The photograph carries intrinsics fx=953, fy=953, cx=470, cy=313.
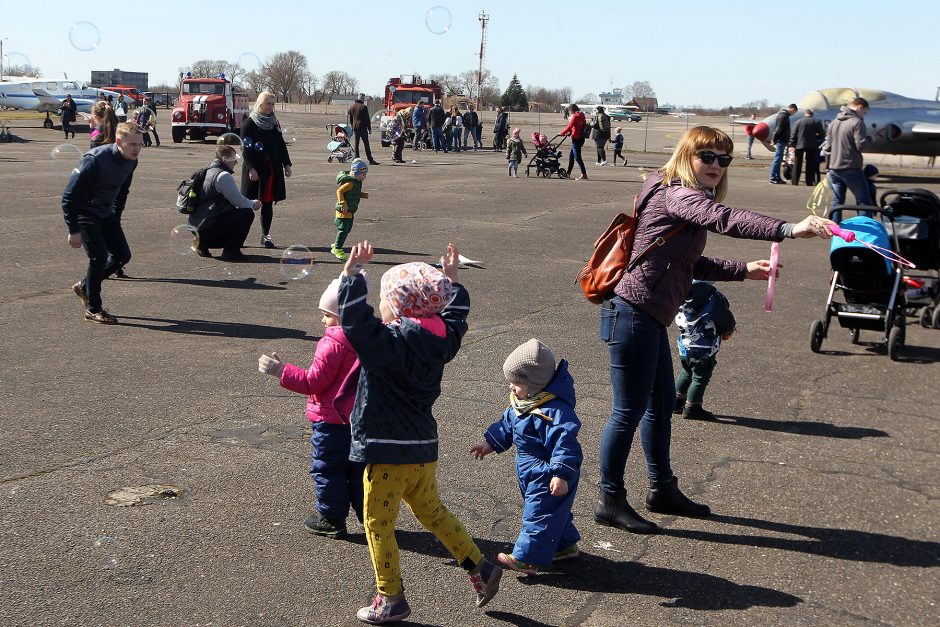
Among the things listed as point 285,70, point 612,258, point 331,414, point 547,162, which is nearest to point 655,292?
point 612,258

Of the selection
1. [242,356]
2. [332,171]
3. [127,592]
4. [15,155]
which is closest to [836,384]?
[242,356]

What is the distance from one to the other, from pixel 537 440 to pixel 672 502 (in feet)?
3.79

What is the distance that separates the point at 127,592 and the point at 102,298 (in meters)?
6.34

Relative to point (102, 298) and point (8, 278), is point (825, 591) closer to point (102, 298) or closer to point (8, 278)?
point (102, 298)

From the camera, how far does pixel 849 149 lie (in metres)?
14.9

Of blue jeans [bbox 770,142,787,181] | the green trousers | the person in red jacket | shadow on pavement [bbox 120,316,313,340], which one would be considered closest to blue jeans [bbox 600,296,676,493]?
shadow on pavement [bbox 120,316,313,340]

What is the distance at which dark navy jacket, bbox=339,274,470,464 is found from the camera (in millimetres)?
3662

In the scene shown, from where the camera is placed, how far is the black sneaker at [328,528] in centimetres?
466

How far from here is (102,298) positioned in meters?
9.78

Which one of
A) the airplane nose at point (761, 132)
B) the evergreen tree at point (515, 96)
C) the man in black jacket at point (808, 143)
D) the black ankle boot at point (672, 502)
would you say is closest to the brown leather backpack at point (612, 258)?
the black ankle boot at point (672, 502)

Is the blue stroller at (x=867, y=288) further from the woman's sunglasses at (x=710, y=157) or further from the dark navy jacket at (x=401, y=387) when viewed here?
the dark navy jacket at (x=401, y=387)

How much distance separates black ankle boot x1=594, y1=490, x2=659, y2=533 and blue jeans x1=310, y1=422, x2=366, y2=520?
1.26 metres

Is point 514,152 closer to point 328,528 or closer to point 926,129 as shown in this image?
point 926,129

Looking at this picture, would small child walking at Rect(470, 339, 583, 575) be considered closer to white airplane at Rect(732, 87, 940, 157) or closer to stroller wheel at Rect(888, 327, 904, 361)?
stroller wheel at Rect(888, 327, 904, 361)
